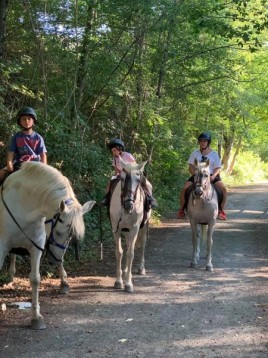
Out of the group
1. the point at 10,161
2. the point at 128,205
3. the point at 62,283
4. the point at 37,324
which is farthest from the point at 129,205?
the point at 37,324

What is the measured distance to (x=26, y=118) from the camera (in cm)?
643

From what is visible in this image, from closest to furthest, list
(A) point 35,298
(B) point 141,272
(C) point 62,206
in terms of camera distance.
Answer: (C) point 62,206, (A) point 35,298, (B) point 141,272

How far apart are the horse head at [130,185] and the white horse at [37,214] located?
164 cm

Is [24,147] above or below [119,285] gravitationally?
above

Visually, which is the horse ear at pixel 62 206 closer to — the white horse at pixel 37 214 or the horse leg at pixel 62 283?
the white horse at pixel 37 214

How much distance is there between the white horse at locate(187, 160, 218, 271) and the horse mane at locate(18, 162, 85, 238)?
12.6 ft

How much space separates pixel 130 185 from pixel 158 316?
2.09 metres

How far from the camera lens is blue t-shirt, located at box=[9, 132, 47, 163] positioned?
21.3ft

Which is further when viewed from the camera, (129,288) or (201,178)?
(201,178)

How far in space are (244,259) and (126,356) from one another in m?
5.77

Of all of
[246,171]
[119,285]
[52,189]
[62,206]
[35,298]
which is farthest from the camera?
[246,171]

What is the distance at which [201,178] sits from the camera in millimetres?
8531

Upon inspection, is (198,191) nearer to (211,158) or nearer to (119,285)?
(211,158)

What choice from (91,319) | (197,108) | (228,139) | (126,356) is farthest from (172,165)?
(228,139)
